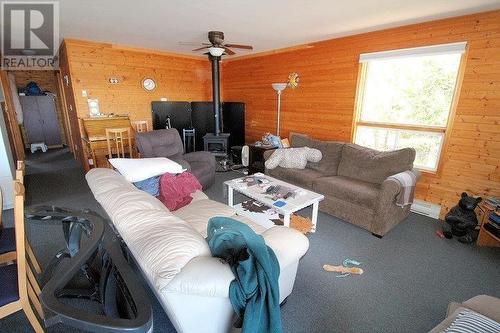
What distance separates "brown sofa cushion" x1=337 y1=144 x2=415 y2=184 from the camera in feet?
9.43

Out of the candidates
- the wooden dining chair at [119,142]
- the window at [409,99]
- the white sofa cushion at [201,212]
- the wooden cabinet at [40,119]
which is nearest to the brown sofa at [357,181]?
the window at [409,99]

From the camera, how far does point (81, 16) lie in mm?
2906

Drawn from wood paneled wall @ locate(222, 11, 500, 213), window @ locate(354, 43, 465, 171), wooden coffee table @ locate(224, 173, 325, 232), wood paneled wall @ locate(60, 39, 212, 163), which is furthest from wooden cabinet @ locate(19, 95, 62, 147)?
window @ locate(354, 43, 465, 171)

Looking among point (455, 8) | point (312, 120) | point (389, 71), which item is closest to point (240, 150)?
point (312, 120)

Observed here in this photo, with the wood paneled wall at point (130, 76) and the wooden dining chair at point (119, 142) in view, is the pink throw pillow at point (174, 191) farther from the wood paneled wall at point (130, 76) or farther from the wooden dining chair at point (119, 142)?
the wood paneled wall at point (130, 76)

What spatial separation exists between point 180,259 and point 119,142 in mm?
4019

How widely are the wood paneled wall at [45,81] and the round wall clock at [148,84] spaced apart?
140 inches

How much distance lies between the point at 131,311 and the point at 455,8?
3.68m

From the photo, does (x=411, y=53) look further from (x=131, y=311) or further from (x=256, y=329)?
(x=131, y=311)

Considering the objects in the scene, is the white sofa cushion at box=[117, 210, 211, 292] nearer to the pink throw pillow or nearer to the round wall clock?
the pink throw pillow

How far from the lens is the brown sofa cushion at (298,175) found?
327cm

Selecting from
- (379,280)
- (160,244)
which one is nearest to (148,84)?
(160,244)

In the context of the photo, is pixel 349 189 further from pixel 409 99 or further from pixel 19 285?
pixel 19 285

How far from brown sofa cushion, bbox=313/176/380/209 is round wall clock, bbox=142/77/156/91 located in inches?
159
